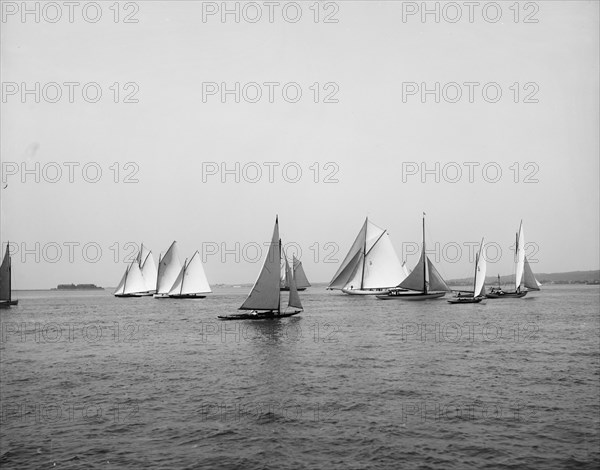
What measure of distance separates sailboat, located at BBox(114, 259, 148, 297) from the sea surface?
3815 inches

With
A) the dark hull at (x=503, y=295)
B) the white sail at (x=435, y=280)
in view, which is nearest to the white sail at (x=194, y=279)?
the white sail at (x=435, y=280)

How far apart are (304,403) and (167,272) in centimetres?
10762

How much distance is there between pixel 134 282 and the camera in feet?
485

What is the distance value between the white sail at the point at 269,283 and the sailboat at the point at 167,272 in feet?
232

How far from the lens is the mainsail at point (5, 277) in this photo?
96731 mm

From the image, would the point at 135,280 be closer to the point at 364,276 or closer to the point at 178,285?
the point at 178,285

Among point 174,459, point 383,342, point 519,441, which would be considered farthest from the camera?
point 383,342

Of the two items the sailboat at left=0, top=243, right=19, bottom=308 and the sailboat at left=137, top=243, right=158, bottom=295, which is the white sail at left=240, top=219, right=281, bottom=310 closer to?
the sailboat at left=0, top=243, right=19, bottom=308

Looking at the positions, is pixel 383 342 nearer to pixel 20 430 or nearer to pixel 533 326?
pixel 533 326

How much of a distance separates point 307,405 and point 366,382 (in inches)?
247

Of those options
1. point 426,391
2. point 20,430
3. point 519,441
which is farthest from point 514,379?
point 20,430

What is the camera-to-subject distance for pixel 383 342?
48250 mm

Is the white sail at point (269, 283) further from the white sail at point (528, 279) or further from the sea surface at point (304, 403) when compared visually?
the white sail at point (528, 279)

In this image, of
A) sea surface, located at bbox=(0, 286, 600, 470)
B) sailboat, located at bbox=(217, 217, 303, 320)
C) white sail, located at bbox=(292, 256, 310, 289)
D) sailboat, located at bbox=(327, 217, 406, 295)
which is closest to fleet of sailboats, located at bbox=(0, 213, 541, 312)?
sailboat, located at bbox=(327, 217, 406, 295)
